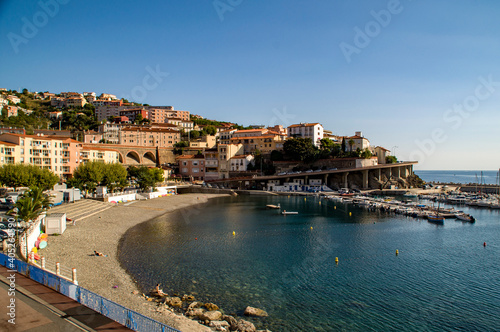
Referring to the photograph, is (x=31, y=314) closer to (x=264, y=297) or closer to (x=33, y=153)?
(x=264, y=297)

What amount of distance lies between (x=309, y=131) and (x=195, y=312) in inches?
3243

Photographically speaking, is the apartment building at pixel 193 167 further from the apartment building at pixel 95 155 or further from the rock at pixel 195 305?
the rock at pixel 195 305

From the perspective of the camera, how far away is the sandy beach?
15.0 meters

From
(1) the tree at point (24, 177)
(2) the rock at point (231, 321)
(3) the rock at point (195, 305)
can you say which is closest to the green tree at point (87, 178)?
(1) the tree at point (24, 177)

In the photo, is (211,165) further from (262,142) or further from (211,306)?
(211,306)

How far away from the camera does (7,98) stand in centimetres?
13012

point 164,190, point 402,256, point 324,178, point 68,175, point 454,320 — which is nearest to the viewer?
point 454,320

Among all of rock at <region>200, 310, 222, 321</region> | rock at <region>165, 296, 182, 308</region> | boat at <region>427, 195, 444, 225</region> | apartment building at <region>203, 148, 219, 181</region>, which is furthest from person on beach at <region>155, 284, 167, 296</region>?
apartment building at <region>203, 148, 219, 181</region>

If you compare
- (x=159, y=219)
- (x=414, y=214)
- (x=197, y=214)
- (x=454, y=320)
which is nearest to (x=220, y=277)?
(x=454, y=320)

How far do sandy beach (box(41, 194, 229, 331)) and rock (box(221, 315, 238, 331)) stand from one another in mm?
1169

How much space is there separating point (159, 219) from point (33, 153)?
25.8 meters

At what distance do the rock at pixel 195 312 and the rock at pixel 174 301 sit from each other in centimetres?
97

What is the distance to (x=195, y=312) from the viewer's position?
1511 centimetres

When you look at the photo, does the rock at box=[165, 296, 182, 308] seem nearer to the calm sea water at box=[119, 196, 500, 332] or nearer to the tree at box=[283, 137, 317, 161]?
the calm sea water at box=[119, 196, 500, 332]
